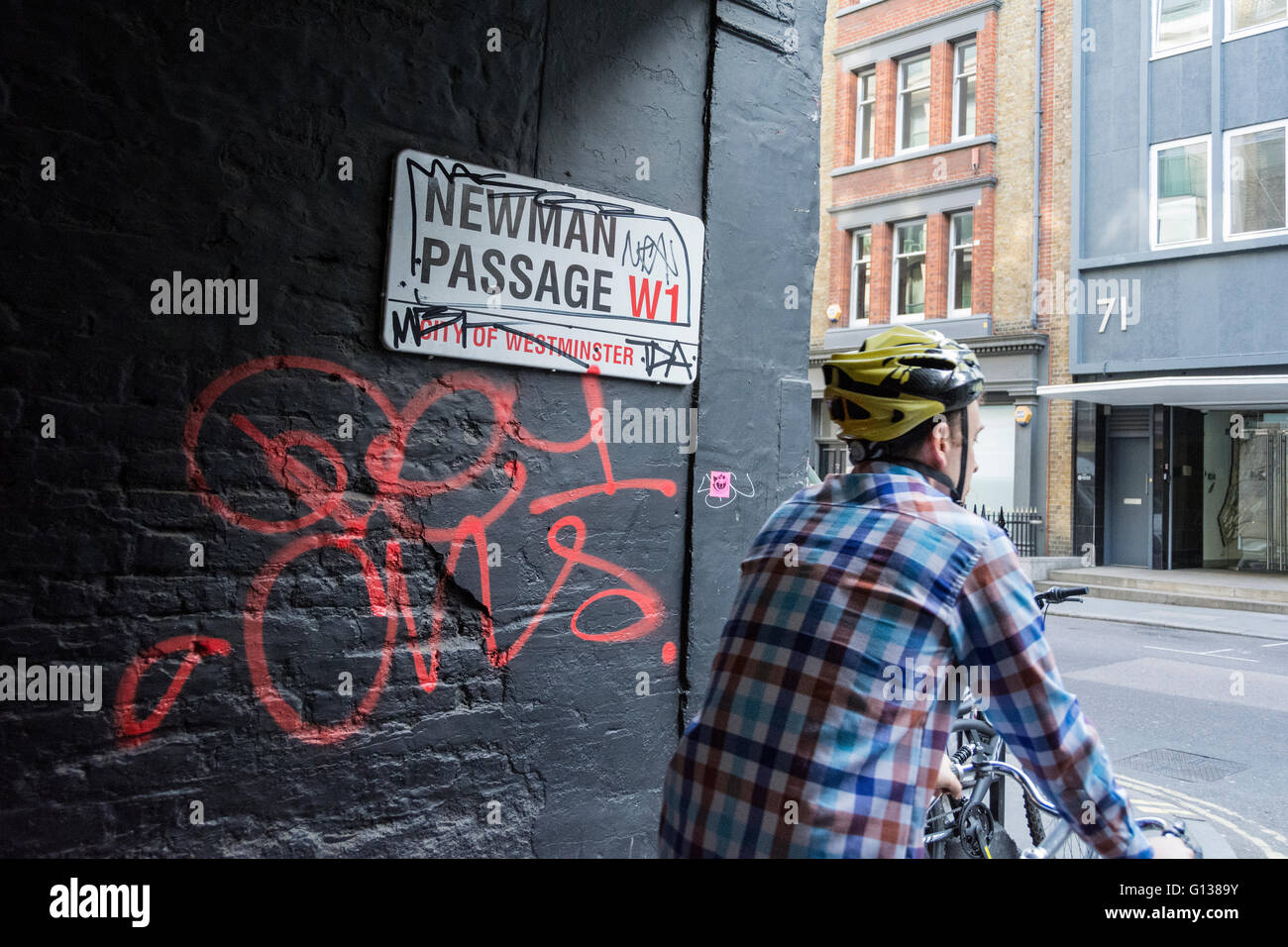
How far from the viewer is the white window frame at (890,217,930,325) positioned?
2033cm

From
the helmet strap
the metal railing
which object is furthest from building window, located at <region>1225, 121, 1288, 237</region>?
the helmet strap

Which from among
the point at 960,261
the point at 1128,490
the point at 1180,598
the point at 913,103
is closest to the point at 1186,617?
the point at 1180,598

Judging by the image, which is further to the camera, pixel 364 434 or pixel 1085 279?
pixel 1085 279

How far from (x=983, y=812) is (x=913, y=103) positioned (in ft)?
66.2

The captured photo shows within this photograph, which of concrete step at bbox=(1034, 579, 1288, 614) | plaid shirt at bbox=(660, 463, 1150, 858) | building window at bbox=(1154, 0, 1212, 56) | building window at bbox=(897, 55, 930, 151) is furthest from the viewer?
building window at bbox=(897, 55, 930, 151)

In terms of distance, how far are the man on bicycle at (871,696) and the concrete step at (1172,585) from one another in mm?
14657

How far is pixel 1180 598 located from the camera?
579 inches

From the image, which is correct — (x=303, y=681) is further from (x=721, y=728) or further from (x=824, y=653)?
(x=824, y=653)

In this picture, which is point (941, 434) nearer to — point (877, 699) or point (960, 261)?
point (877, 699)

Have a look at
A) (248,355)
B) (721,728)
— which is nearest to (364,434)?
(248,355)

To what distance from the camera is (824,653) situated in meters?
1.67

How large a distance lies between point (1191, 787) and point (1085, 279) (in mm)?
14582

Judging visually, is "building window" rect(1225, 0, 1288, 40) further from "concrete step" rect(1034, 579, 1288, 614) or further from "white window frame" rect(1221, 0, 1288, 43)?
"concrete step" rect(1034, 579, 1288, 614)

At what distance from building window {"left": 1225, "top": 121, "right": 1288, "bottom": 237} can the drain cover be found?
12963 mm
